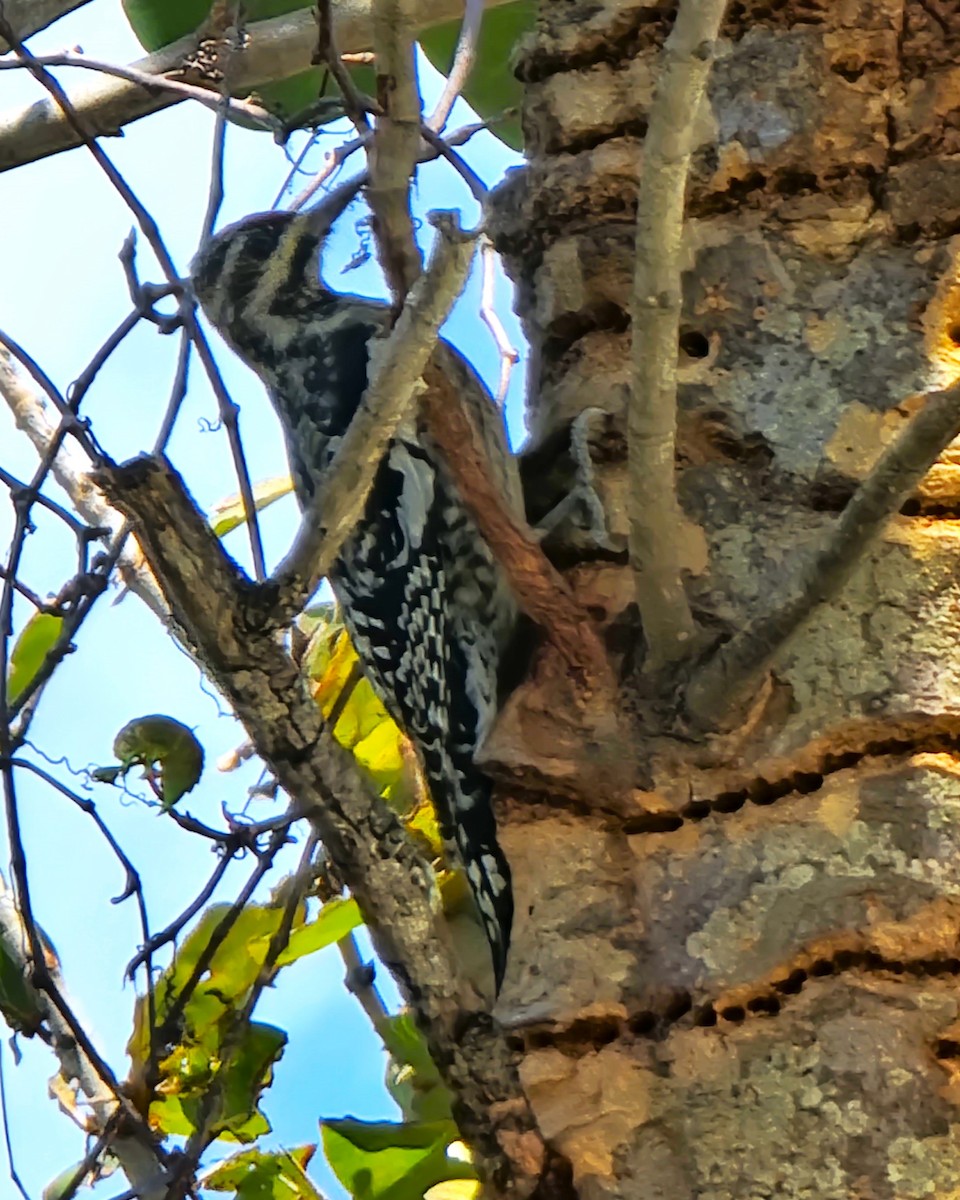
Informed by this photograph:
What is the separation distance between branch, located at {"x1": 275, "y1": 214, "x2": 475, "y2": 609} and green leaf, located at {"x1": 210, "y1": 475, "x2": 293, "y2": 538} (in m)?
0.71

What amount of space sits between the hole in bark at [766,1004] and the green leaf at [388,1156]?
0.55 meters

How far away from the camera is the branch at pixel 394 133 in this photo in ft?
3.10

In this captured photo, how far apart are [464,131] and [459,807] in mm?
800

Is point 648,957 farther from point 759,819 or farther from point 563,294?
point 563,294

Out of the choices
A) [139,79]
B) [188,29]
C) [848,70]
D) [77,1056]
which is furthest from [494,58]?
[77,1056]

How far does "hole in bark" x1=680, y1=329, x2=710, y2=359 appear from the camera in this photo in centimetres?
134

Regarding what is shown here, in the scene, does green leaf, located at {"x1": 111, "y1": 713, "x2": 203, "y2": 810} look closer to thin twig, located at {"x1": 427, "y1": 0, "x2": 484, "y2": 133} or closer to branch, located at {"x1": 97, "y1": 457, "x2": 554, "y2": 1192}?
branch, located at {"x1": 97, "y1": 457, "x2": 554, "y2": 1192}

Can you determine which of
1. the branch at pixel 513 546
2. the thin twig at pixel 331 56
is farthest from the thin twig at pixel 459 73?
the branch at pixel 513 546

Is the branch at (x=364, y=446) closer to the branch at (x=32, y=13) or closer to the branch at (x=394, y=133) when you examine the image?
the branch at (x=394, y=133)

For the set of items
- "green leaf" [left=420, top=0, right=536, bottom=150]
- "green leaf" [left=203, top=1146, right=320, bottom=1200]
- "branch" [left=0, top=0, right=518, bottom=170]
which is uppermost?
"green leaf" [left=420, top=0, right=536, bottom=150]

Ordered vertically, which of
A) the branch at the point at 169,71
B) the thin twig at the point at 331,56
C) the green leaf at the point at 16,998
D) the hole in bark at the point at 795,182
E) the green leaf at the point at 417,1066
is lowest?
the green leaf at the point at 417,1066

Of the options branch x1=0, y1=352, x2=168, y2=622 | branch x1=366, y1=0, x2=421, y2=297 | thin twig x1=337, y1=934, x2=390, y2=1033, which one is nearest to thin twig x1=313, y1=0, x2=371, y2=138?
branch x1=366, y1=0, x2=421, y2=297

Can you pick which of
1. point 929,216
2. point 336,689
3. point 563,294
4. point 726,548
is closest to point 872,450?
point 726,548

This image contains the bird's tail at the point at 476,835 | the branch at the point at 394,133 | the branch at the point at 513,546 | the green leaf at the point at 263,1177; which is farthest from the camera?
the green leaf at the point at 263,1177
